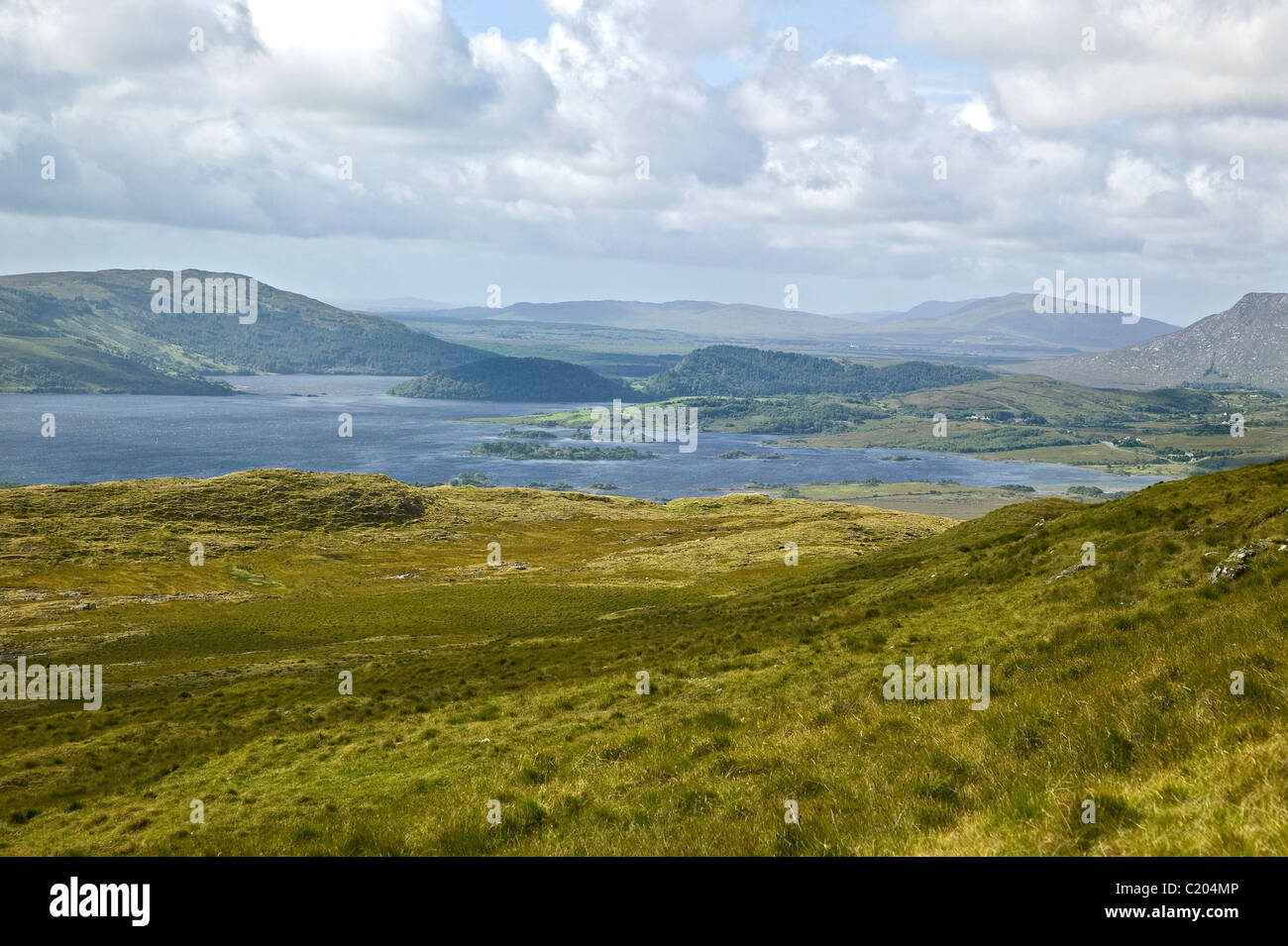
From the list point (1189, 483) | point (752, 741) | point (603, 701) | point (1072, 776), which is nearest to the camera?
point (1072, 776)

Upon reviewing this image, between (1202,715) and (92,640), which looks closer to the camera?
(1202,715)

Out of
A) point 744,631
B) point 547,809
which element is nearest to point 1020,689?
point 547,809

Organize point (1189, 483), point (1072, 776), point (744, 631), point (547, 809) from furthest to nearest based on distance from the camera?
point (1189, 483) → point (744, 631) → point (547, 809) → point (1072, 776)
